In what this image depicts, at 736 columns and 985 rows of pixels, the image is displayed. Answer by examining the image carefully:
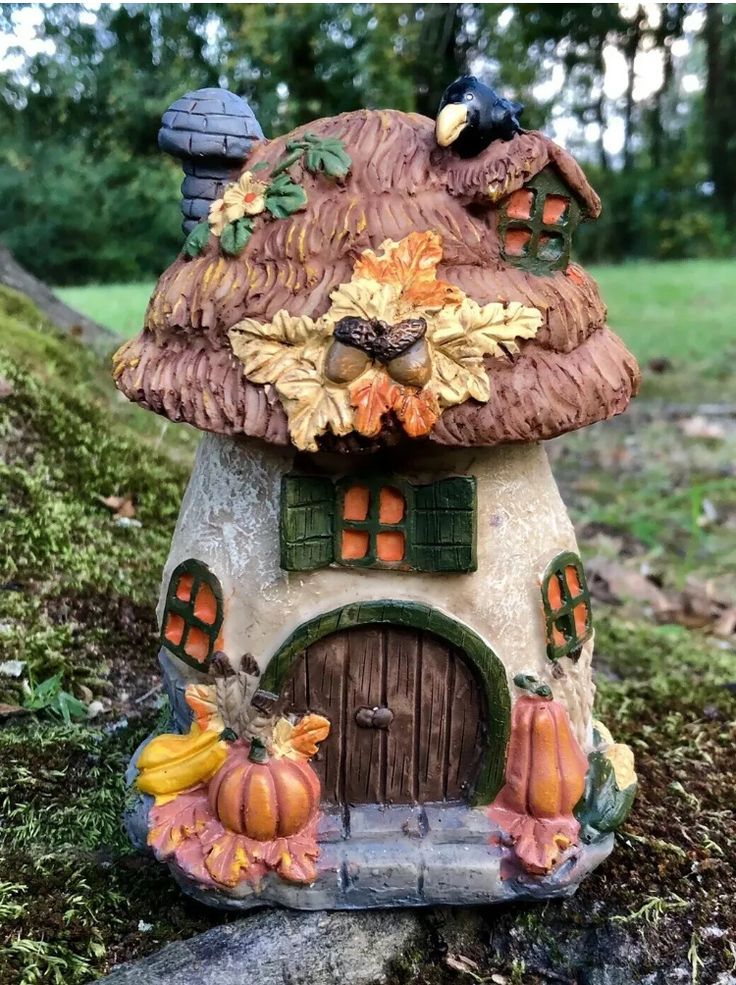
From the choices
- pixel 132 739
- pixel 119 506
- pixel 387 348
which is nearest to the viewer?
pixel 387 348

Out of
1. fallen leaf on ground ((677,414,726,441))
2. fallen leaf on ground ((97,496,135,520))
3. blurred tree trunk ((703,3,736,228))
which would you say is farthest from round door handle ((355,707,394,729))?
blurred tree trunk ((703,3,736,228))

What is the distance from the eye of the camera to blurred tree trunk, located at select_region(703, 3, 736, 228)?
1241 centimetres

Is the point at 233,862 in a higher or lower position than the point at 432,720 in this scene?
lower

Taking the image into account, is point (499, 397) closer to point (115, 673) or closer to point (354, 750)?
point (354, 750)

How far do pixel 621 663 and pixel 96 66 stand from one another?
21.2 feet

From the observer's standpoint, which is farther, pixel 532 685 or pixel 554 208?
pixel 532 685

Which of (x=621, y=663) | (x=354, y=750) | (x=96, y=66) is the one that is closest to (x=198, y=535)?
(x=354, y=750)

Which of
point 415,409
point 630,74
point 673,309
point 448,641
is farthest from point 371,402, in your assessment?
point 630,74

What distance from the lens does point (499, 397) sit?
1.93 metres

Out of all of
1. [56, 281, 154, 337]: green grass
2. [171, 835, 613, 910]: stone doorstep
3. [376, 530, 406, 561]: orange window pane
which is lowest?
[171, 835, 613, 910]: stone doorstep

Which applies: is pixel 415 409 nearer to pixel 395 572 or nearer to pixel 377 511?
pixel 377 511

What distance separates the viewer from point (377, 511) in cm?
210

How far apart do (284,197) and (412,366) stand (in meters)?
0.51

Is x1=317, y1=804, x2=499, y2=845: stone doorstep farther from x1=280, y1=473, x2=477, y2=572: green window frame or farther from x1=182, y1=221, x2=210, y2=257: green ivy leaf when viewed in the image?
x1=182, y1=221, x2=210, y2=257: green ivy leaf
